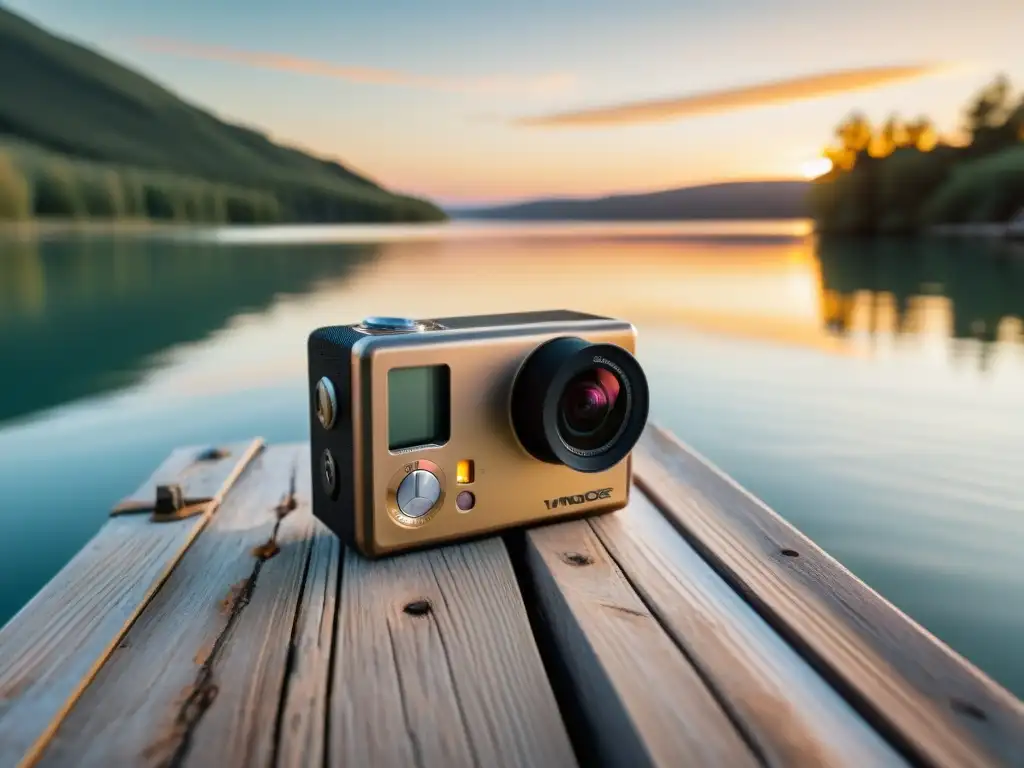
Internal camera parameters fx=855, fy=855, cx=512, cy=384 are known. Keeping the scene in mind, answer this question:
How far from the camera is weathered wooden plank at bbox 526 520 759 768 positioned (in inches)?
49.2

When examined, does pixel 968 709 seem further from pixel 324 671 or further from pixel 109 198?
pixel 109 198

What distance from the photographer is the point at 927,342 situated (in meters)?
9.62

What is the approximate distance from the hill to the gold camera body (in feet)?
274

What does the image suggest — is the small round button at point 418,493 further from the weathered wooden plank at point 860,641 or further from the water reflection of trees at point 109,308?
the water reflection of trees at point 109,308

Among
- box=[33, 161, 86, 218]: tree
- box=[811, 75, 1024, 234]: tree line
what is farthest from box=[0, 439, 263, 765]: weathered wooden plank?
box=[33, 161, 86, 218]: tree

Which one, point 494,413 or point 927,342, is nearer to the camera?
point 494,413

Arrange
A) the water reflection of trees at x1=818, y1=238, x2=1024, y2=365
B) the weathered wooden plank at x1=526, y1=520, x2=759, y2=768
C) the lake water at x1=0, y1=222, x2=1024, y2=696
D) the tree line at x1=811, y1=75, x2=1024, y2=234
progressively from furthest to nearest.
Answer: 1. the tree line at x1=811, y1=75, x2=1024, y2=234
2. the water reflection of trees at x1=818, y1=238, x2=1024, y2=365
3. the lake water at x1=0, y1=222, x2=1024, y2=696
4. the weathered wooden plank at x1=526, y1=520, x2=759, y2=768

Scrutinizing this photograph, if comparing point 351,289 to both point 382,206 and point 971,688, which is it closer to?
point 971,688

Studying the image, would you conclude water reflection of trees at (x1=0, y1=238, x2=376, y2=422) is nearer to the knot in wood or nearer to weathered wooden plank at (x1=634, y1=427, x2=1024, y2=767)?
weathered wooden plank at (x1=634, y1=427, x2=1024, y2=767)

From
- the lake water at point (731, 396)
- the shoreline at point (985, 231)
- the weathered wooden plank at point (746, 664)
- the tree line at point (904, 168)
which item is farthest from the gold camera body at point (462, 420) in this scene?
the tree line at point (904, 168)

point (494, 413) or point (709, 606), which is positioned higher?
point (494, 413)

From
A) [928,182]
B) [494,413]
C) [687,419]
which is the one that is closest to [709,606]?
[494,413]

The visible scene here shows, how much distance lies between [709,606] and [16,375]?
7916 millimetres

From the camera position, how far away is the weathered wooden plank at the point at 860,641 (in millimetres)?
1269
